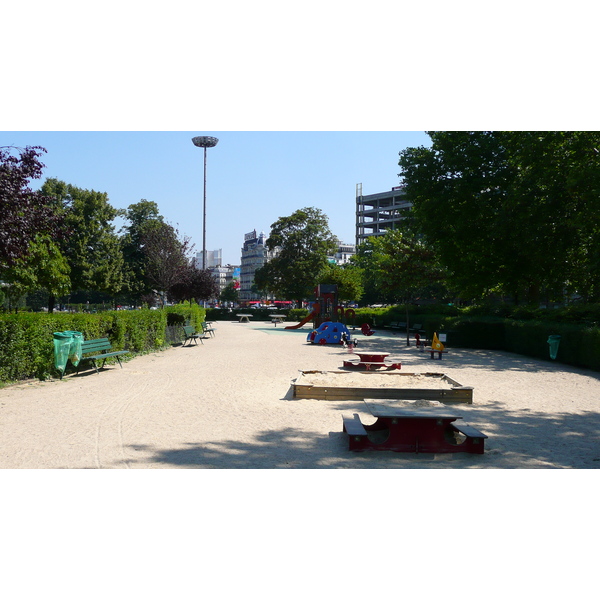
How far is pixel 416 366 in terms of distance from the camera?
565 inches

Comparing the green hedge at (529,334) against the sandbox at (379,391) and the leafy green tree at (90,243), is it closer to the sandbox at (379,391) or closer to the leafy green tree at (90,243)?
the sandbox at (379,391)

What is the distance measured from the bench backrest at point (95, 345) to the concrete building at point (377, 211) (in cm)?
9441

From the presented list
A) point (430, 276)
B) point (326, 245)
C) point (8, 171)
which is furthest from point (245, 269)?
point (8, 171)

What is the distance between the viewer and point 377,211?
353 ft

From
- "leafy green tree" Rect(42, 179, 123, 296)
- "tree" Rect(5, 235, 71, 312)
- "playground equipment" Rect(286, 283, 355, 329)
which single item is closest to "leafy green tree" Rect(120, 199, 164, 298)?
"leafy green tree" Rect(42, 179, 123, 296)

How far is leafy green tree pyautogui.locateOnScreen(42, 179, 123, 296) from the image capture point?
46.4m

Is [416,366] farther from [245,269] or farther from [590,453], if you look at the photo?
[245,269]

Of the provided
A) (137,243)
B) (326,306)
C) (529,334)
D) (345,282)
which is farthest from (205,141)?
(529,334)

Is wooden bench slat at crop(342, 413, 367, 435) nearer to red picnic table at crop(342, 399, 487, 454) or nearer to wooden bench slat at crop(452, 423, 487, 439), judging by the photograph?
red picnic table at crop(342, 399, 487, 454)

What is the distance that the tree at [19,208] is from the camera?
952 cm

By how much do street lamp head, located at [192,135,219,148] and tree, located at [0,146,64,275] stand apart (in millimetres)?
39147

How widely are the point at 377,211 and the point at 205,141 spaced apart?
64099 millimetres

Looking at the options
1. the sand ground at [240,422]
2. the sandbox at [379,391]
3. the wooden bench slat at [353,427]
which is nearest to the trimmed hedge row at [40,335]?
the sand ground at [240,422]

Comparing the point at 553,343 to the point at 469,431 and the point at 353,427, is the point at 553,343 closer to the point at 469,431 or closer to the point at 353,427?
the point at 469,431
